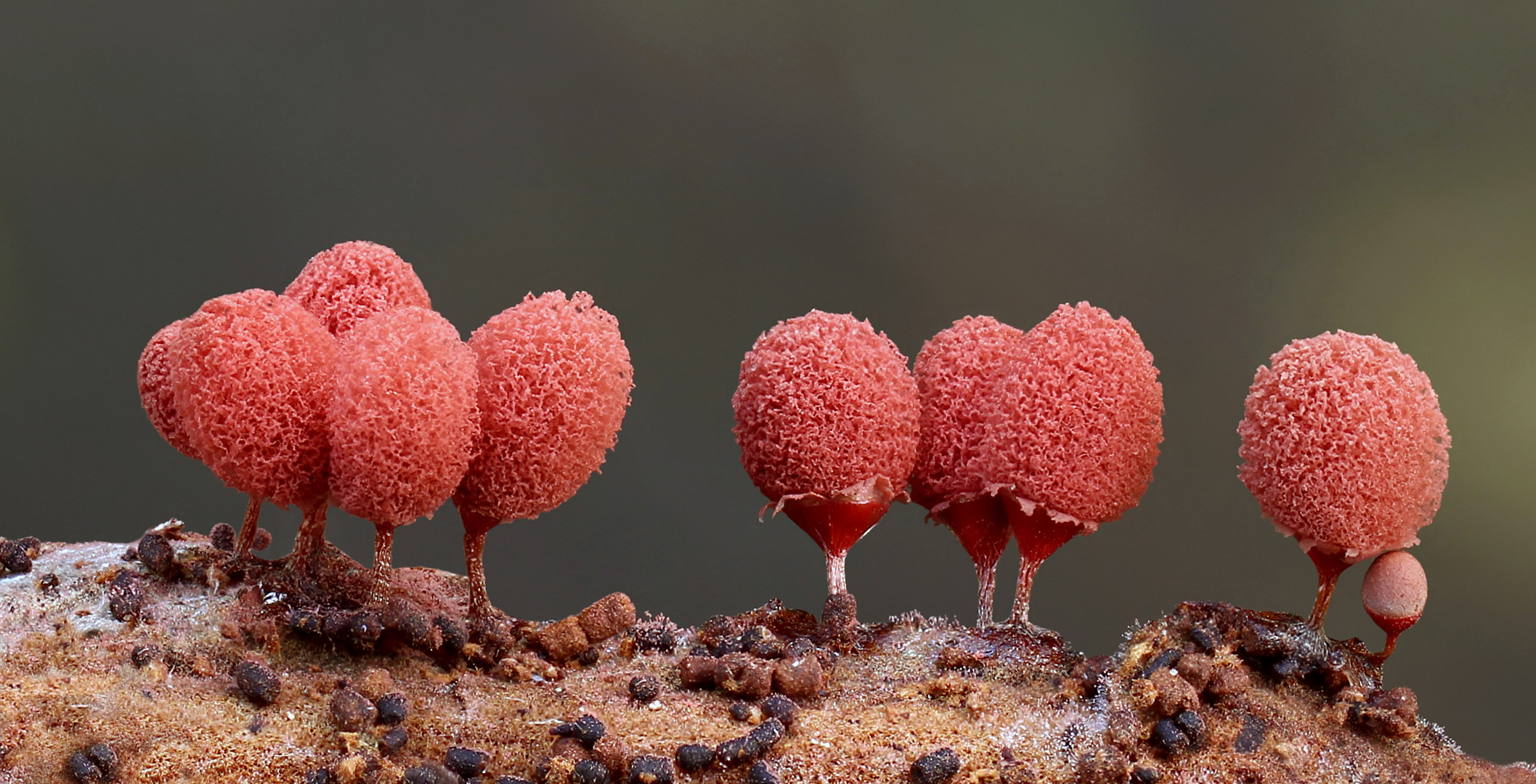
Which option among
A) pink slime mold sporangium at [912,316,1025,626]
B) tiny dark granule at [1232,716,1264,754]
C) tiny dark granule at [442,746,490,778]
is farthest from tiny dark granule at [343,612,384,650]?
tiny dark granule at [1232,716,1264,754]

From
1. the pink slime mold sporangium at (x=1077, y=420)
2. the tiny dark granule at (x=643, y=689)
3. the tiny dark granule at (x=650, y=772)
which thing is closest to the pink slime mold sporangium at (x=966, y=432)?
the pink slime mold sporangium at (x=1077, y=420)

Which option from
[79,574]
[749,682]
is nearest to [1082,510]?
[749,682]

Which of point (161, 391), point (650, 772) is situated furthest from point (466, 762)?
point (161, 391)

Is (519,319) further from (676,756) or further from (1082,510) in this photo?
(1082,510)

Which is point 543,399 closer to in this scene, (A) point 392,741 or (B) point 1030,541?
(A) point 392,741

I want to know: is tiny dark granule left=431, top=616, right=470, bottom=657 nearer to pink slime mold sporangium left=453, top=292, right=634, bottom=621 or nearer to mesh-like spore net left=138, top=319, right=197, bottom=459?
pink slime mold sporangium left=453, top=292, right=634, bottom=621
